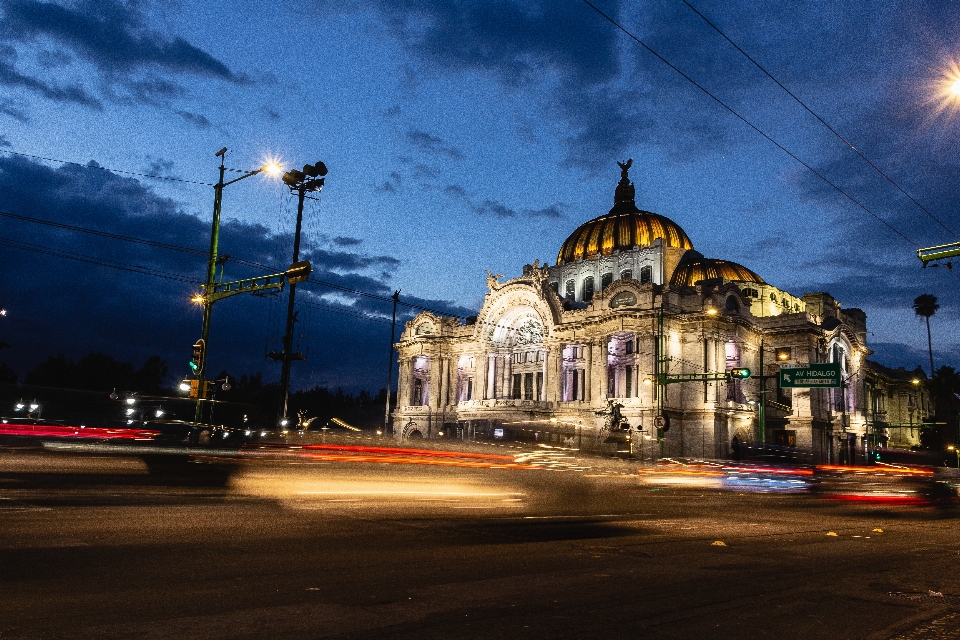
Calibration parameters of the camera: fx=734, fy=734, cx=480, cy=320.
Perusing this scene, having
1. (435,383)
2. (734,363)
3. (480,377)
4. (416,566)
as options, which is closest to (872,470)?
(734,363)

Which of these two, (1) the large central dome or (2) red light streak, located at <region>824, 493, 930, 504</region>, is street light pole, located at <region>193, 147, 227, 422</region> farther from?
(1) the large central dome

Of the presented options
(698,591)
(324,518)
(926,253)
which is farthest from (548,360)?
(698,591)

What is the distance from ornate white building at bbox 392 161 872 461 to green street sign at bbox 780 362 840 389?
36.1 feet

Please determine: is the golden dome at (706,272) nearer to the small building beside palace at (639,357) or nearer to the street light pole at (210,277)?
the small building beside palace at (639,357)

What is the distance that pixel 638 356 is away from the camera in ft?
193

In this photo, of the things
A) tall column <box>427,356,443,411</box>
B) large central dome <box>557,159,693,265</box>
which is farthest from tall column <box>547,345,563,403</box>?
→ large central dome <box>557,159,693,265</box>

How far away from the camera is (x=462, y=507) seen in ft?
49.5

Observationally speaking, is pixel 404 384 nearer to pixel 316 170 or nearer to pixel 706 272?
pixel 706 272

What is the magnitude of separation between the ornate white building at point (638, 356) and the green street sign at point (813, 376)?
11.0 metres

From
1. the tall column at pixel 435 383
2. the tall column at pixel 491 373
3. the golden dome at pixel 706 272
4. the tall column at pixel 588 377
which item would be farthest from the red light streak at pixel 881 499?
the tall column at pixel 435 383

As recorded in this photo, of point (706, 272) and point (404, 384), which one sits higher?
point (706, 272)

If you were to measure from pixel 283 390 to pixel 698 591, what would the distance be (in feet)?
106

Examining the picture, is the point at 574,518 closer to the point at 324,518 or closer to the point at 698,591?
the point at 324,518

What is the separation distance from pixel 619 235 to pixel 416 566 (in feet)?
234
